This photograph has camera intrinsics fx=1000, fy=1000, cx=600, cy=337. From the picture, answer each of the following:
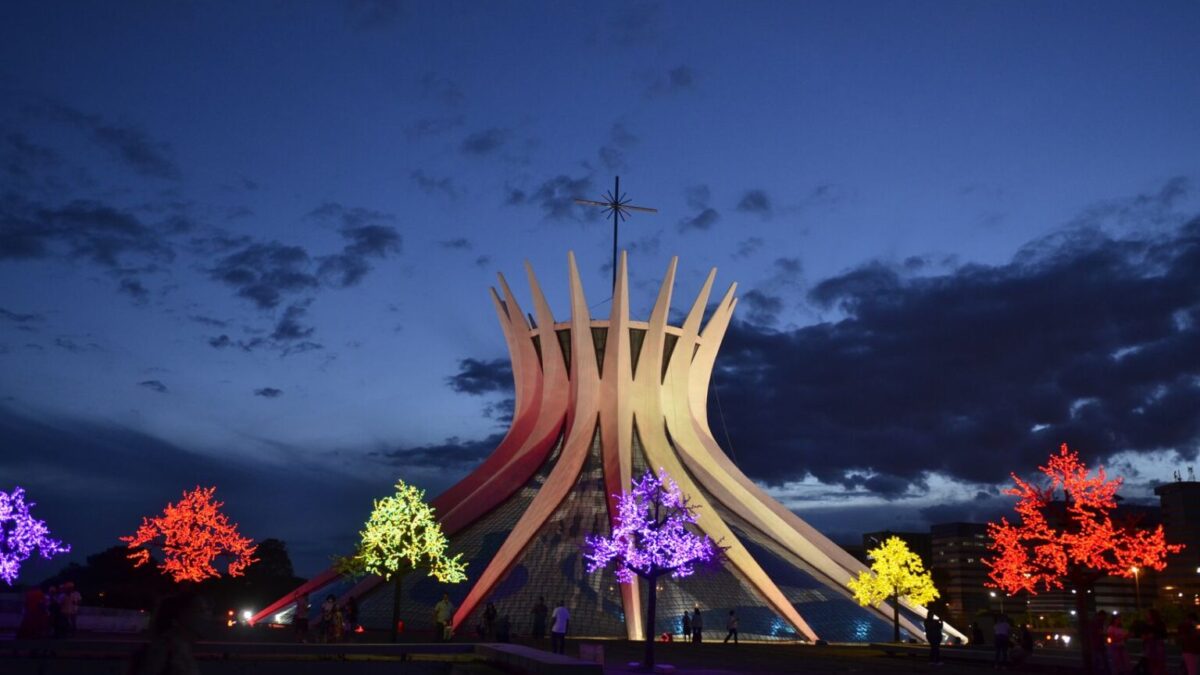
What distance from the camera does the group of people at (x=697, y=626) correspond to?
26.1 meters

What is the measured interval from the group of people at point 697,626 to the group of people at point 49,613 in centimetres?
1455

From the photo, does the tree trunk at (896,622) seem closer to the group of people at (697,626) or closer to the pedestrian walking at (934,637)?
the group of people at (697,626)

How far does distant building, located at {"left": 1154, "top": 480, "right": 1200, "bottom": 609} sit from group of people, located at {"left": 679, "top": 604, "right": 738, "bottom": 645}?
96.6m

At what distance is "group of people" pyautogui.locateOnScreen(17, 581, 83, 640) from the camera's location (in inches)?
719

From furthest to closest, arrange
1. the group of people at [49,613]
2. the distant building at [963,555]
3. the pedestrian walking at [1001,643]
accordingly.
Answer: the distant building at [963,555], the pedestrian walking at [1001,643], the group of people at [49,613]

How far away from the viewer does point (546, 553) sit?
30531mm

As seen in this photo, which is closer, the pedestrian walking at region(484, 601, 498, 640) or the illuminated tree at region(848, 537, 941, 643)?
the pedestrian walking at region(484, 601, 498, 640)

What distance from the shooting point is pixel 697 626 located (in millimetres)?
26094

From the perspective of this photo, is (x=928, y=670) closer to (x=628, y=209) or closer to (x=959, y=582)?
(x=628, y=209)

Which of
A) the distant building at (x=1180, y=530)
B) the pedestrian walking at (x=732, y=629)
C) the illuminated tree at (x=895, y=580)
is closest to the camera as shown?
the pedestrian walking at (x=732, y=629)

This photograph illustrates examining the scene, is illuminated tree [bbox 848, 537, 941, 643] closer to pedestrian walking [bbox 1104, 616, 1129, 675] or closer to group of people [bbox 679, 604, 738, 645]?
group of people [bbox 679, 604, 738, 645]

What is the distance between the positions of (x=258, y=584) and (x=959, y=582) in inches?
5499

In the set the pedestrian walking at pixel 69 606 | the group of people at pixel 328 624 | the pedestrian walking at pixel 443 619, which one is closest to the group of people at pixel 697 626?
the pedestrian walking at pixel 443 619

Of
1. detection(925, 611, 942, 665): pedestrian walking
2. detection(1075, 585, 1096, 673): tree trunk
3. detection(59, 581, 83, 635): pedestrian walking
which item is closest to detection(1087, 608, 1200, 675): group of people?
detection(1075, 585, 1096, 673): tree trunk
